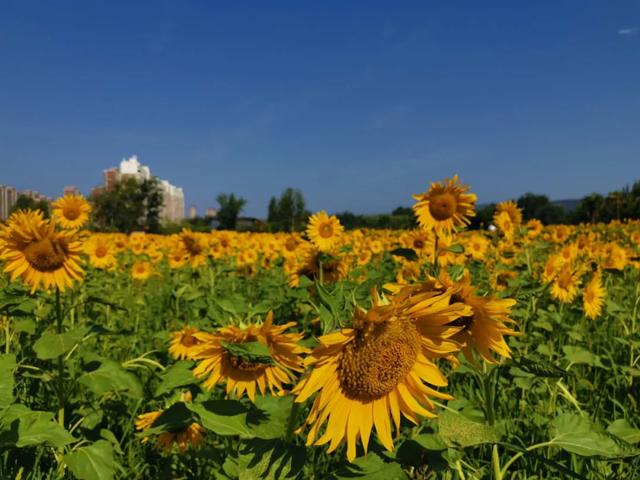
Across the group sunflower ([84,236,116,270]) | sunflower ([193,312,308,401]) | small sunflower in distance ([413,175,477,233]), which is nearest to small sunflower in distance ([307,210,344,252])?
small sunflower in distance ([413,175,477,233])

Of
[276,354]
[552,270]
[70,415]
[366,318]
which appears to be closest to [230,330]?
[276,354]

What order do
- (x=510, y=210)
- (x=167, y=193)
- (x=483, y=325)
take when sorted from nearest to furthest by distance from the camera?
(x=483, y=325) → (x=510, y=210) → (x=167, y=193)

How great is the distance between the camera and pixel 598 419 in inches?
91.3

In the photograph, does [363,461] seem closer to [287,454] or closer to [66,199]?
[287,454]

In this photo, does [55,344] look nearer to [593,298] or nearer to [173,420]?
[173,420]

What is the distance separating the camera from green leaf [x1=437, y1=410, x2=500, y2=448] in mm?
1028

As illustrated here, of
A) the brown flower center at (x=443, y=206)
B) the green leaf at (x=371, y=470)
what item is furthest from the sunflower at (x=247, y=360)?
the brown flower center at (x=443, y=206)

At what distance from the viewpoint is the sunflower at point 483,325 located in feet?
3.71

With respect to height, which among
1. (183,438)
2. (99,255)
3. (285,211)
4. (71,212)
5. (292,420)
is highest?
(285,211)


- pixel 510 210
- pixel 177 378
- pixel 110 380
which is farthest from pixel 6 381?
pixel 510 210

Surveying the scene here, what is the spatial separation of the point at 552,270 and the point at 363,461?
3550 mm

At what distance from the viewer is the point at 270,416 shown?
116 cm

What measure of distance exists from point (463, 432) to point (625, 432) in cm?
77

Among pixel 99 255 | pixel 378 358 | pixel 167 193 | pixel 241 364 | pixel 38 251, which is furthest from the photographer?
pixel 167 193
